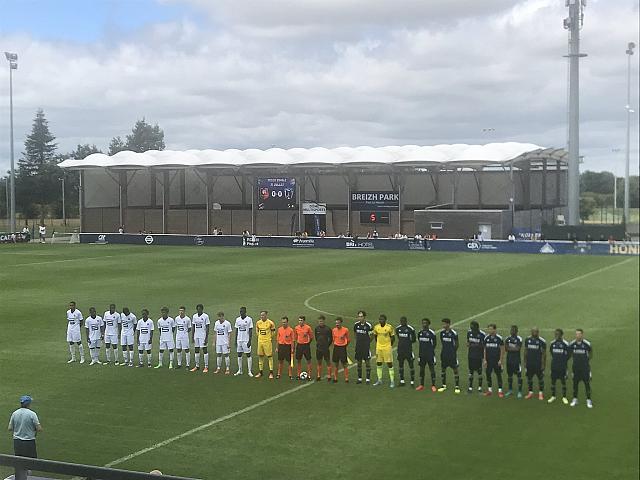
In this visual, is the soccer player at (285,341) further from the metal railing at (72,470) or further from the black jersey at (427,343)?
the metal railing at (72,470)

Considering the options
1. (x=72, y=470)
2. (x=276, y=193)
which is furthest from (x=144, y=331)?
(x=276, y=193)

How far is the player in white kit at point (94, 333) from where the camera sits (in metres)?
12.8

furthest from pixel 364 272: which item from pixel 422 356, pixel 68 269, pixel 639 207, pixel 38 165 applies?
pixel 639 207

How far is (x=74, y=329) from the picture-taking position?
13.2 meters

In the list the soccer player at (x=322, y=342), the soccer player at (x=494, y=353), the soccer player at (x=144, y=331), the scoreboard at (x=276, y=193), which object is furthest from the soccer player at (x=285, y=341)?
the scoreboard at (x=276, y=193)

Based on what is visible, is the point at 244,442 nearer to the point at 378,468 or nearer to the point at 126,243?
the point at 378,468

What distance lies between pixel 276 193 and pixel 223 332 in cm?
2779

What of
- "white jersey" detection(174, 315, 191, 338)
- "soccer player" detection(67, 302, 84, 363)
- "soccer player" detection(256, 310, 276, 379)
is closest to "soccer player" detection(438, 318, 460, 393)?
"soccer player" detection(256, 310, 276, 379)

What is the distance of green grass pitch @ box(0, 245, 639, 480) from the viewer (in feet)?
24.2

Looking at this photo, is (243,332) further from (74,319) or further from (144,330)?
(74,319)

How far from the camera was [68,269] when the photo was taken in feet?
94.0

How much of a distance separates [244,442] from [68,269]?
21.5 m

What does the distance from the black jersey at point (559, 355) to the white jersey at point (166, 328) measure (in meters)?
5.99

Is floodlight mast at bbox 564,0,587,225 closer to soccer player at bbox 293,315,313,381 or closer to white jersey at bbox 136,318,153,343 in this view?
soccer player at bbox 293,315,313,381
